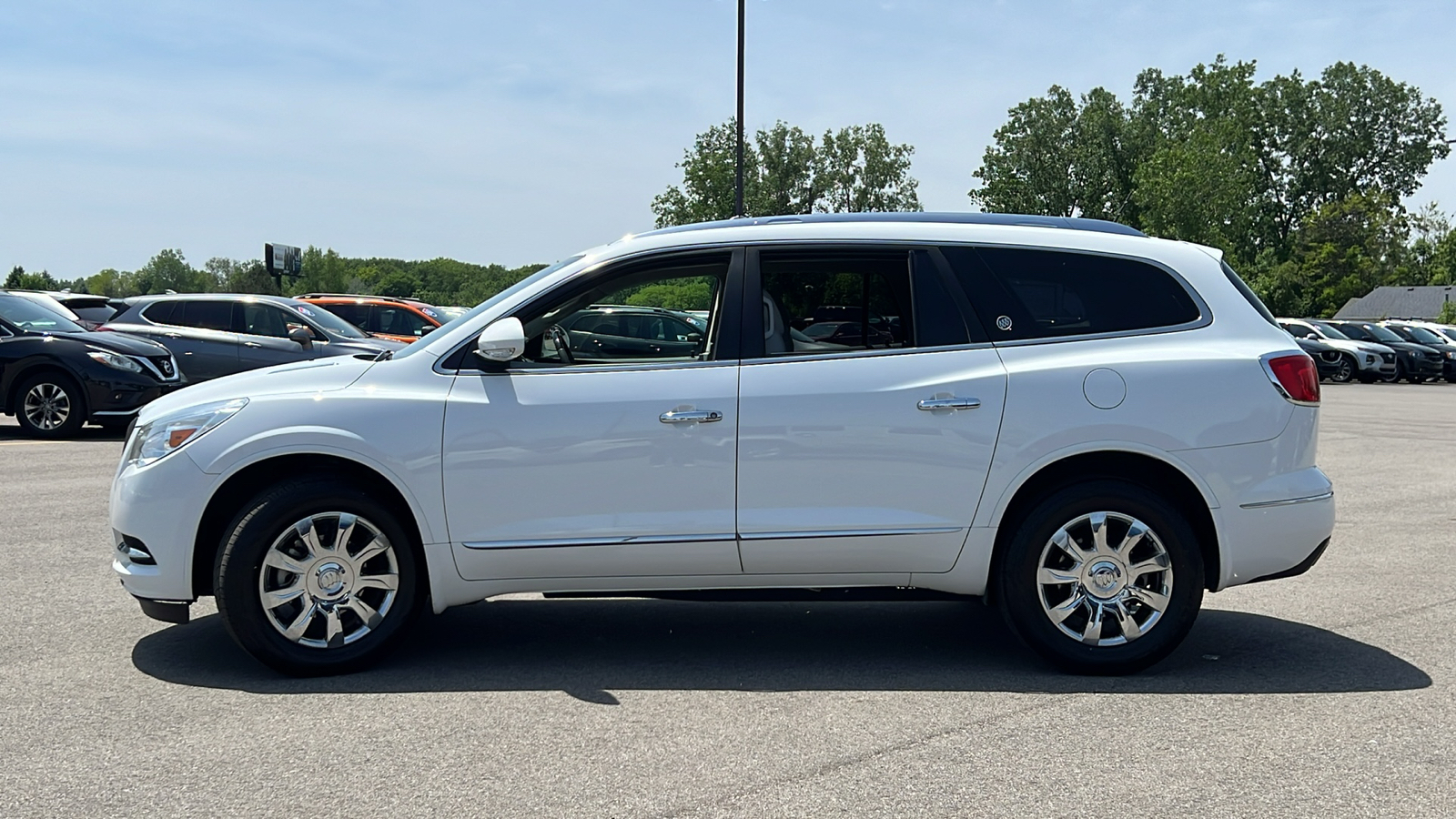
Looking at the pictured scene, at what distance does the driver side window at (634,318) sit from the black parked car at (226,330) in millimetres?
11937

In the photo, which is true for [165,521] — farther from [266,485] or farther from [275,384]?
[275,384]

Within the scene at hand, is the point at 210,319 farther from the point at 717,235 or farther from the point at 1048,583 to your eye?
the point at 1048,583

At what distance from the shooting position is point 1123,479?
512 centimetres

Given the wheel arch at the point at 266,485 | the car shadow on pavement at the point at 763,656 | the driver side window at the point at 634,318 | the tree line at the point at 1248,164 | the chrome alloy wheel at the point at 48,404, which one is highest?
the tree line at the point at 1248,164

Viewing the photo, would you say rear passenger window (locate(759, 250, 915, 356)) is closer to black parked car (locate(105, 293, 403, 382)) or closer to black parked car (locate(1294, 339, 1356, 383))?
black parked car (locate(105, 293, 403, 382))

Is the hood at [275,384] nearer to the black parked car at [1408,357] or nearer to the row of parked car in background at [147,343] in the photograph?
the row of parked car in background at [147,343]

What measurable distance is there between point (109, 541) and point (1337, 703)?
6789 millimetres

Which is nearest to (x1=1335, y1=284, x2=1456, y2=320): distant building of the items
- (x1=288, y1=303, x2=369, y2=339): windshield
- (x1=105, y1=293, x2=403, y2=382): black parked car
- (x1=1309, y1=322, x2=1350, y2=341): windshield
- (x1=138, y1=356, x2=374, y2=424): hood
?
(x1=1309, y1=322, x2=1350, y2=341): windshield

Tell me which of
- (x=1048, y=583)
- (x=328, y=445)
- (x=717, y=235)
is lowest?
(x=1048, y=583)

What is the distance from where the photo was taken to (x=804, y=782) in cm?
387

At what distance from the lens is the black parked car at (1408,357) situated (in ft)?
118

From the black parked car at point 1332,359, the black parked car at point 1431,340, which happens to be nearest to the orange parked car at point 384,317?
the black parked car at point 1332,359

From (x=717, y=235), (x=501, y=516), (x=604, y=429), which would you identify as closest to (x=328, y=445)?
(x=501, y=516)

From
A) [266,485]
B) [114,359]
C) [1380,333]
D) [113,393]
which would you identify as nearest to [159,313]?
[114,359]
